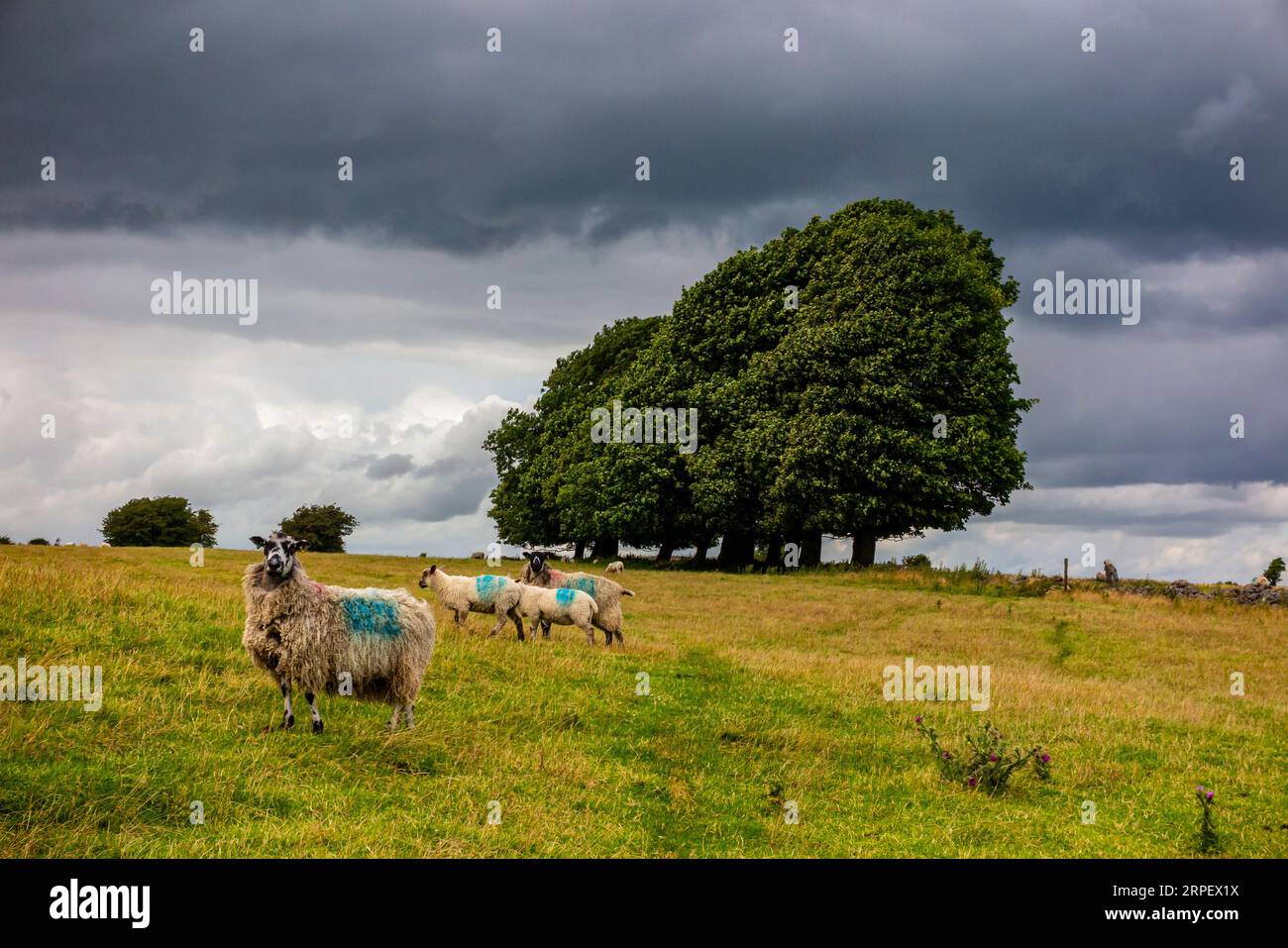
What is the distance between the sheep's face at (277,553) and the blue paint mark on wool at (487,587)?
922 cm

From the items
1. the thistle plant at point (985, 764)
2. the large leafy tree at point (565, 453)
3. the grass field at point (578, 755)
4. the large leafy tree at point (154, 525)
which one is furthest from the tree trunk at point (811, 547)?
the large leafy tree at point (154, 525)

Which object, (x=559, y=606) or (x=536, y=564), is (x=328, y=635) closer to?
(x=559, y=606)

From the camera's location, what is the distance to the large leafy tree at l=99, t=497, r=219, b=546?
7481 cm

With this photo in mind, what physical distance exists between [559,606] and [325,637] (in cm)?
986

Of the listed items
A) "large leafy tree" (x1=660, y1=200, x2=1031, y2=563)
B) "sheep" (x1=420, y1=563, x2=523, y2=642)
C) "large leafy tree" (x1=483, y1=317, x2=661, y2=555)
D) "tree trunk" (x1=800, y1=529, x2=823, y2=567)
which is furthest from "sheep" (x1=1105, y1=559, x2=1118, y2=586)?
"sheep" (x1=420, y1=563, x2=523, y2=642)

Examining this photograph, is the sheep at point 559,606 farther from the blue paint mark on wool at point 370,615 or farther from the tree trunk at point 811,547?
the tree trunk at point 811,547

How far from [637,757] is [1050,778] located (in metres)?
6.83

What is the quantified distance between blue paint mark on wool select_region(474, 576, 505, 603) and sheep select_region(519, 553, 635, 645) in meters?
1.63

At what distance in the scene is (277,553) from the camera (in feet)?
41.6

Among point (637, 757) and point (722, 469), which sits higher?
point (722, 469)

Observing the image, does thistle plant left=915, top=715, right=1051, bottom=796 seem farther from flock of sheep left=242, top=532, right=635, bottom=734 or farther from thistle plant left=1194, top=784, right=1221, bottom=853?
flock of sheep left=242, top=532, right=635, bottom=734
